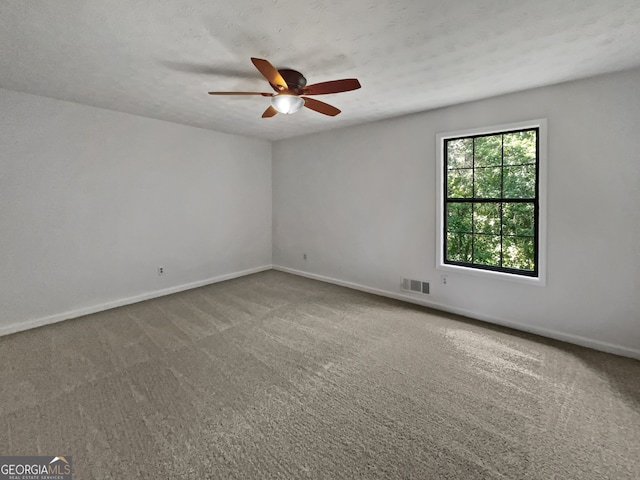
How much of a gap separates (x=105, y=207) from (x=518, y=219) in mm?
4873

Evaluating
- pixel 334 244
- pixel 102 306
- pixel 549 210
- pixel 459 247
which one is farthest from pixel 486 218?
pixel 102 306

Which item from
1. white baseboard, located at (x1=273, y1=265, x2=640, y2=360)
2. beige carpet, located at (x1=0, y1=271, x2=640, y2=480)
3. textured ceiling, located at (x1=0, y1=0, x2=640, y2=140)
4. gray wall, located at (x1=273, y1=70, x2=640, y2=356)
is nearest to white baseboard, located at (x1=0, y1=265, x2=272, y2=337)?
beige carpet, located at (x1=0, y1=271, x2=640, y2=480)

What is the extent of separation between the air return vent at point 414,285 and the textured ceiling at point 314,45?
88.0 inches

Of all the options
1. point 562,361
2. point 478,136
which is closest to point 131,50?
point 478,136

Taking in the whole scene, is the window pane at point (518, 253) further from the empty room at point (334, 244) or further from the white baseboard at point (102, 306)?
the white baseboard at point (102, 306)

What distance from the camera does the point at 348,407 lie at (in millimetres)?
2033

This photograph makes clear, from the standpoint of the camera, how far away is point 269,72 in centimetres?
206

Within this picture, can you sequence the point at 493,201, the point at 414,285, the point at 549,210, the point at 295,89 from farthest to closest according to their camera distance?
the point at 414,285, the point at 493,201, the point at 549,210, the point at 295,89

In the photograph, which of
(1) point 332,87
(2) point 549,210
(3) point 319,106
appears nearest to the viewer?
(1) point 332,87

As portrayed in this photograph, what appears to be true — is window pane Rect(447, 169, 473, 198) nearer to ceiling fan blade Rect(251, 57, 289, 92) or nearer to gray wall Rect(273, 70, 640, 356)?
gray wall Rect(273, 70, 640, 356)

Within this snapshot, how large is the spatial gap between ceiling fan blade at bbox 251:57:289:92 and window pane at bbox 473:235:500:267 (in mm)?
2762

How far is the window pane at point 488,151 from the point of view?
3.40 meters

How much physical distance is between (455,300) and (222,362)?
2.74 meters

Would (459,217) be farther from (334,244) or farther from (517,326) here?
(334,244)
